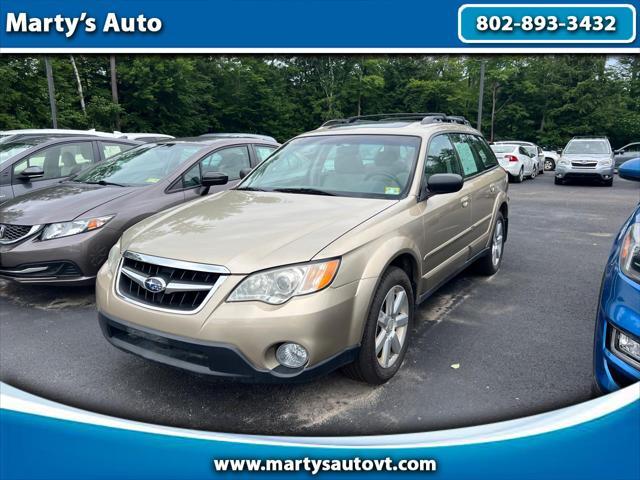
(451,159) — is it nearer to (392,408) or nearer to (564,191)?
(392,408)

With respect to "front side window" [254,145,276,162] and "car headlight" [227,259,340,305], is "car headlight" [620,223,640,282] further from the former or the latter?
"front side window" [254,145,276,162]

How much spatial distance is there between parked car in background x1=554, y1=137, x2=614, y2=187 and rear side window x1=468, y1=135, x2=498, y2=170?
474 inches

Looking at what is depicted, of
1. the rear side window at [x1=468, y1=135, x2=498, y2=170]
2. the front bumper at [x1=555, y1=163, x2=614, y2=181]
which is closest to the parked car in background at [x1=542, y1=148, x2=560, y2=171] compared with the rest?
the front bumper at [x1=555, y1=163, x2=614, y2=181]

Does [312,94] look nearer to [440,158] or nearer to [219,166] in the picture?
[219,166]

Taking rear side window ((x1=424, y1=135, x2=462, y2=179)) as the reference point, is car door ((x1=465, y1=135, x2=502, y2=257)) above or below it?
below

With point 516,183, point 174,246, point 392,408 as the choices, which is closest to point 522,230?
point 392,408

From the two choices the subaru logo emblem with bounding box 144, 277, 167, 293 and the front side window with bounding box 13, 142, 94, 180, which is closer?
the subaru logo emblem with bounding box 144, 277, 167, 293

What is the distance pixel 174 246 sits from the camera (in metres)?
2.83

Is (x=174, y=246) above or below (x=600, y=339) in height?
above

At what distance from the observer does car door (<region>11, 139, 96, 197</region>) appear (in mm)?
6031

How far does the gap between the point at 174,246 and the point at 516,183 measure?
16.3 metres

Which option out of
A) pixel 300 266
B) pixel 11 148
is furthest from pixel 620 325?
pixel 11 148

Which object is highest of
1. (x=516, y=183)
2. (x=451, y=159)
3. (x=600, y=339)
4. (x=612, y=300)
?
(x=451, y=159)

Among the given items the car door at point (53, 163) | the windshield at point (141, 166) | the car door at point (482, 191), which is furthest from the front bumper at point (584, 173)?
the car door at point (53, 163)
